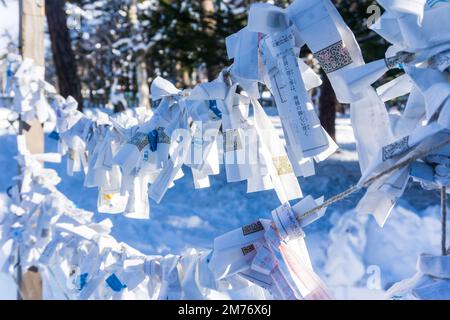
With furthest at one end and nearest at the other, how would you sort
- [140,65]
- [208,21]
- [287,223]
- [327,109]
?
[140,65] → [208,21] → [327,109] → [287,223]

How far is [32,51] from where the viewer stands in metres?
2.69

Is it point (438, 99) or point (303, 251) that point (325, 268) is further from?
point (438, 99)

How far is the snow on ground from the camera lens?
12.5 feet

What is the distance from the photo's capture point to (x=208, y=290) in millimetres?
1267

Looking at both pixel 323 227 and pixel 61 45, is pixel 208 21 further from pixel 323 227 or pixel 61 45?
pixel 323 227

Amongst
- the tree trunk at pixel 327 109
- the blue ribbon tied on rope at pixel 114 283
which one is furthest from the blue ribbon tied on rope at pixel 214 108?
the tree trunk at pixel 327 109

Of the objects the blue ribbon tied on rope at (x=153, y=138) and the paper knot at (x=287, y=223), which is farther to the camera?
the blue ribbon tied on rope at (x=153, y=138)

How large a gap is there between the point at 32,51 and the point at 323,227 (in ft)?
9.35

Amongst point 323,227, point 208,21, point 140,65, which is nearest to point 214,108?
point 323,227

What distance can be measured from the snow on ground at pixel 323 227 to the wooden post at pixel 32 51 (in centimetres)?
47

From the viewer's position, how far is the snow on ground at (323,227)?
3820 mm

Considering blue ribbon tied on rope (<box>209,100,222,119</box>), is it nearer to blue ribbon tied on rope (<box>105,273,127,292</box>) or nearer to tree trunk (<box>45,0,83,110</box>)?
blue ribbon tied on rope (<box>105,273,127,292</box>)

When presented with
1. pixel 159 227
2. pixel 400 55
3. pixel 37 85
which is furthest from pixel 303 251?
pixel 159 227

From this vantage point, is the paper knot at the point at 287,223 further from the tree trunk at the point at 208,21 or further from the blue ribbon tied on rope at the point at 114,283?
the tree trunk at the point at 208,21
